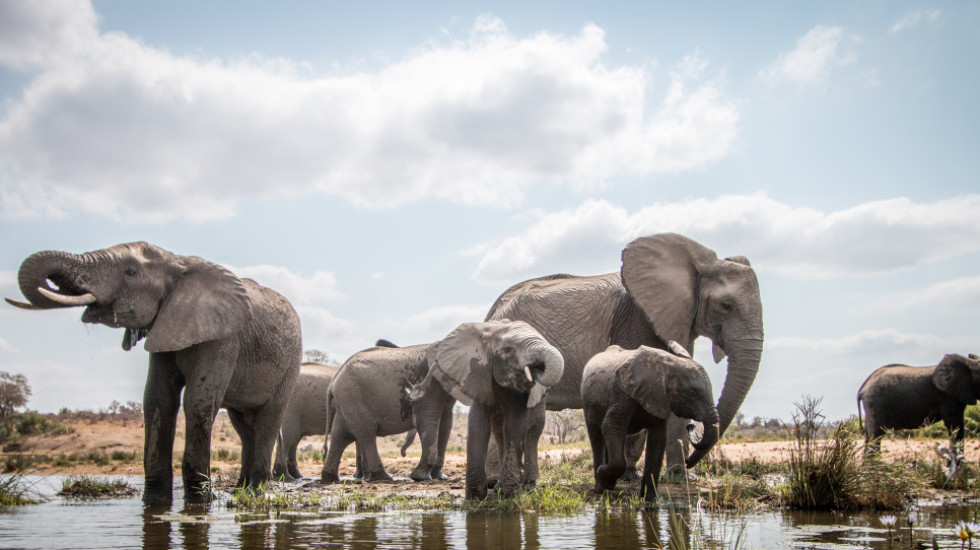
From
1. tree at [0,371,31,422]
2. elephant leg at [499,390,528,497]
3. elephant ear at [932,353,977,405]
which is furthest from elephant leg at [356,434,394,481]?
tree at [0,371,31,422]

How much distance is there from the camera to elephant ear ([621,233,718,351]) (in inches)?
476

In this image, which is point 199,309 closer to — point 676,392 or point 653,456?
point 653,456

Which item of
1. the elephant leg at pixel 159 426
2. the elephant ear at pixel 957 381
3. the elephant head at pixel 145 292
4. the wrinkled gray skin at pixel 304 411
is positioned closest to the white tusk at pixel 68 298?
the elephant head at pixel 145 292

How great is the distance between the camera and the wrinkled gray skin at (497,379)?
9461mm

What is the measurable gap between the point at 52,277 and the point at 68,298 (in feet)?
1.50

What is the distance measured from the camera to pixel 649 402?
30.1 ft

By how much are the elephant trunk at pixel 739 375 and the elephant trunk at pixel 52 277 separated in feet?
24.7

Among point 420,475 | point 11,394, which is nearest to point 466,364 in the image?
point 420,475

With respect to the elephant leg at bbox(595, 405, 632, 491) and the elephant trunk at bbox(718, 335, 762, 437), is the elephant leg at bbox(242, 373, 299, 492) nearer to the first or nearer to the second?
the elephant leg at bbox(595, 405, 632, 491)

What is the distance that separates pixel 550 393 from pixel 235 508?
446cm

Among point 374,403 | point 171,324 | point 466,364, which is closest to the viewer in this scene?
A: point 466,364

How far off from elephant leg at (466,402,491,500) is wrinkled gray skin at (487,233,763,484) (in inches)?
45.7

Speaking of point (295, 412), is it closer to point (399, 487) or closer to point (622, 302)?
point (399, 487)

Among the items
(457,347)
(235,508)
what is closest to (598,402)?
(457,347)
